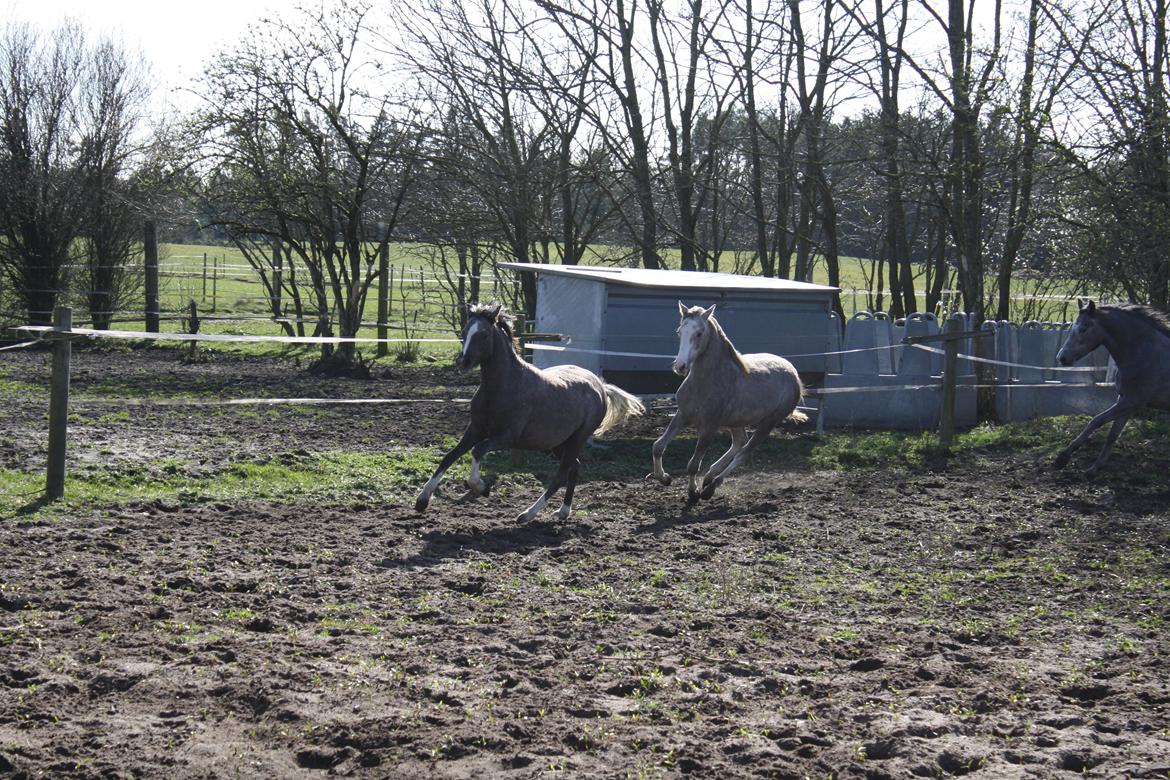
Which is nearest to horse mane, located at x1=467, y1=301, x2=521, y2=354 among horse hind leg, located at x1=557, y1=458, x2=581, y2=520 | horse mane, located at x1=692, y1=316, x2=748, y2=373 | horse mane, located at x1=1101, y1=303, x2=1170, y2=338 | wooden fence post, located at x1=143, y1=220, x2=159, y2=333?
horse hind leg, located at x1=557, y1=458, x2=581, y2=520

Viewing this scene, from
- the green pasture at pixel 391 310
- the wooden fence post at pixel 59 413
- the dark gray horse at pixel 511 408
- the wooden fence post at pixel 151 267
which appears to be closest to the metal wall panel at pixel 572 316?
the dark gray horse at pixel 511 408

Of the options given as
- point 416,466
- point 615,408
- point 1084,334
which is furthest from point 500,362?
point 1084,334

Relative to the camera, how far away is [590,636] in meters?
5.13

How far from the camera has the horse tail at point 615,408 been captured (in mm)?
8922

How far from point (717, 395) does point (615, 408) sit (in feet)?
3.29

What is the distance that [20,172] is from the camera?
922 inches

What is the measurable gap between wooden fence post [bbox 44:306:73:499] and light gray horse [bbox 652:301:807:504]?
14.7 ft

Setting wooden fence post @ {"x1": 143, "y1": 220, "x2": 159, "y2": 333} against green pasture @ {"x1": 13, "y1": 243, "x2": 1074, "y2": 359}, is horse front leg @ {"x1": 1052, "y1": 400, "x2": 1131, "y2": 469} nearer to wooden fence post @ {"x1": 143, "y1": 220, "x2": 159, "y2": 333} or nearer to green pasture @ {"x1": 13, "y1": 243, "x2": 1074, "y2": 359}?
green pasture @ {"x1": 13, "y1": 243, "x2": 1074, "y2": 359}

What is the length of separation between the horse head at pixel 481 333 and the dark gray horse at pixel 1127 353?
5.92 m

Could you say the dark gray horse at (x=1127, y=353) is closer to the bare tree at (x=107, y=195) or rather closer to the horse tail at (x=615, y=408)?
the horse tail at (x=615, y=408)

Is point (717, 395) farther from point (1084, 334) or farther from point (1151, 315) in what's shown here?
point (1151, 315)

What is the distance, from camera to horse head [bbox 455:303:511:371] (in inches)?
298

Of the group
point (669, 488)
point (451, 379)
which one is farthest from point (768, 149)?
point (669, 488)

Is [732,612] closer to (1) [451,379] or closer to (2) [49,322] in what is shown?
(1) [451,379]
